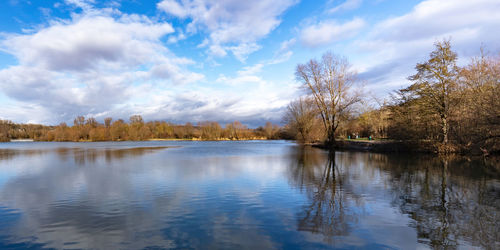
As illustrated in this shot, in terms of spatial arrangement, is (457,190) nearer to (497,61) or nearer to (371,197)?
(371,197)

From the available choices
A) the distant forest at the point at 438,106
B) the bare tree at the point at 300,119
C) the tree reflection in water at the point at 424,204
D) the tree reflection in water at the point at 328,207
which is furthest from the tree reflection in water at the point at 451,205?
the bare tree at the point at 300,119

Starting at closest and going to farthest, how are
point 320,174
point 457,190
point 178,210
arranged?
point 178,210, point 457,190, point 320,174

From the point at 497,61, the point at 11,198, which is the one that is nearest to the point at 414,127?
the point at 497,61

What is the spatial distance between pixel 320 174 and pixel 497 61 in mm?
18907

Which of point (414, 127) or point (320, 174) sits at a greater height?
point (414, 127)

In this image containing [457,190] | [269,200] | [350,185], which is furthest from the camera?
[350,185]

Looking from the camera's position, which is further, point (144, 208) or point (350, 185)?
point (350, 185)

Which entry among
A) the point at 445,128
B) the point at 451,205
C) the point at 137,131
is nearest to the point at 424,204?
the point at 451,205

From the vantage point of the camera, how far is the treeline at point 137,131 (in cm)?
8062

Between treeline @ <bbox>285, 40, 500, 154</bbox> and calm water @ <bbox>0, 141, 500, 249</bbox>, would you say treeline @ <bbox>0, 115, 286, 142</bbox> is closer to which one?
treeline @ <bbox>285, 40, 500, 154</bbox>

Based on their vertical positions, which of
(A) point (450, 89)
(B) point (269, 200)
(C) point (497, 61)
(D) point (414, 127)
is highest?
(C) point (497, 61)

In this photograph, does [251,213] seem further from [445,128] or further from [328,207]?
[445,128]

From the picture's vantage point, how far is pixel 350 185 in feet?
30.6

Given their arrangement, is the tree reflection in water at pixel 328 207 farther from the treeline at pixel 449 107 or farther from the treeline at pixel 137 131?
the treeline at pixel 137 131
